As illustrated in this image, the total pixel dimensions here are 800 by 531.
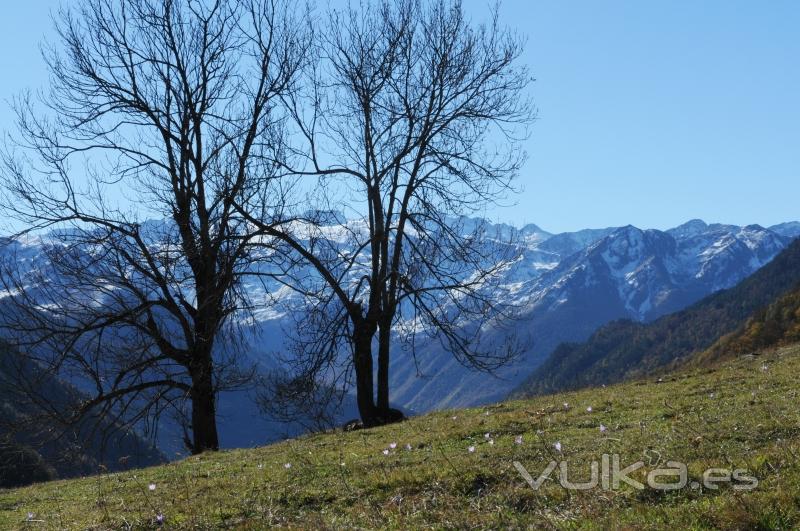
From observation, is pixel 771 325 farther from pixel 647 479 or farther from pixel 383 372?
pixel 647 479

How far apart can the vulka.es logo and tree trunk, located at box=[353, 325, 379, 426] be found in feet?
43.3

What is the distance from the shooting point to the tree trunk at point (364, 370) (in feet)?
72.4

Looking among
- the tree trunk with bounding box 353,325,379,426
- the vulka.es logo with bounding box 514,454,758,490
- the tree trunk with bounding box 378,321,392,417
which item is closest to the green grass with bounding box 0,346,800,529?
the vulka.es logo with bounding box 514,454,758,490

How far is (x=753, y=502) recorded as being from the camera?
21.9 ft

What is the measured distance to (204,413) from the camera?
23.0 m

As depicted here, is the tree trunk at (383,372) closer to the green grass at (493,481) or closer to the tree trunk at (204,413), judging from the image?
the tree trunk at (204,413)

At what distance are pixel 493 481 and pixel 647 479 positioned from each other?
68.1 inches

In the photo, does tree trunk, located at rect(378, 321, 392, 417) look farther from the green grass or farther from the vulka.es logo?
the vulka.es logo

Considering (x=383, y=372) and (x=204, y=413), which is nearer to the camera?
(x=383, y=372)

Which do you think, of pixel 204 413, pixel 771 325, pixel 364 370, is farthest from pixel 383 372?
pixel 771 325

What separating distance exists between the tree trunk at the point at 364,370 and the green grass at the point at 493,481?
6.15 metres

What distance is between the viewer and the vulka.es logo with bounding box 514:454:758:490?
7.52m

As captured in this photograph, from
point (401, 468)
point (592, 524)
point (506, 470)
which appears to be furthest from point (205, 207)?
point (592, 524)

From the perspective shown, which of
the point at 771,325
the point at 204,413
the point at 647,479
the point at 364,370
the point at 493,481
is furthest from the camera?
the point at 771,325
